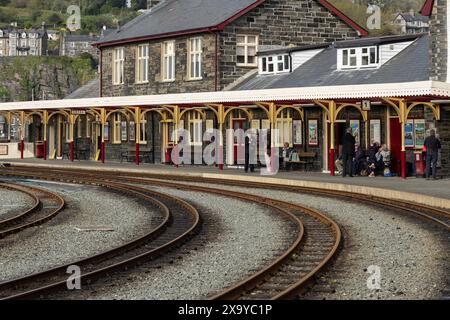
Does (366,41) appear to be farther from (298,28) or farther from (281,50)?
(298,28)

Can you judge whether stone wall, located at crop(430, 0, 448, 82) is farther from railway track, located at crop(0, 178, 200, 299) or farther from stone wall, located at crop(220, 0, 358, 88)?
railway track, located at crop(0, 178, 200, 299)

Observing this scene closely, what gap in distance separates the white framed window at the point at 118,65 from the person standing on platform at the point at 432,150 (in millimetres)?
22951

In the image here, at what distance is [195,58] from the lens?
43625mm

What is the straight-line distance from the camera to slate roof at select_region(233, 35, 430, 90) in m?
33.5

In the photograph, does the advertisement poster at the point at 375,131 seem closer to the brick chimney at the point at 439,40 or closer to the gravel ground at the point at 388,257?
the brick chimney at the point at 439,40

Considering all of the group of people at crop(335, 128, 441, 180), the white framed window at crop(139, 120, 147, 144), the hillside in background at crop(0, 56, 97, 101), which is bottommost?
the group of people at crop(335, 128, 441, 180)

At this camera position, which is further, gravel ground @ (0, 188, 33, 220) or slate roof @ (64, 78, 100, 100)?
slate roof @ (64, 78, 100, 100)

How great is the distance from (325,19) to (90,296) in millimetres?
37802

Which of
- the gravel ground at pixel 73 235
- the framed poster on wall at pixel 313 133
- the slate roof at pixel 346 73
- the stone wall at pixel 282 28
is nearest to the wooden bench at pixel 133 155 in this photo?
the stone wall at pixel 282 28

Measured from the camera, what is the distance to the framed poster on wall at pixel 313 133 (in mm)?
35750

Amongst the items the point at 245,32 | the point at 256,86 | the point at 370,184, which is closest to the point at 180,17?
the point at 245,32

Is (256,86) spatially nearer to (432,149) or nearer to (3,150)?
(432,149)

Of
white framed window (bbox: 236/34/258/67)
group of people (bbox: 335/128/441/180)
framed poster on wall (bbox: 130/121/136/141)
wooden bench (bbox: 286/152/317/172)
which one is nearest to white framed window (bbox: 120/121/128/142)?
framed poster on wall (bbox: 130/121/136/141)

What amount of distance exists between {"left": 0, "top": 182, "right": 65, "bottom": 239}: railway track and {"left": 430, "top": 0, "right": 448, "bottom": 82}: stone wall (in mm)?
13425
